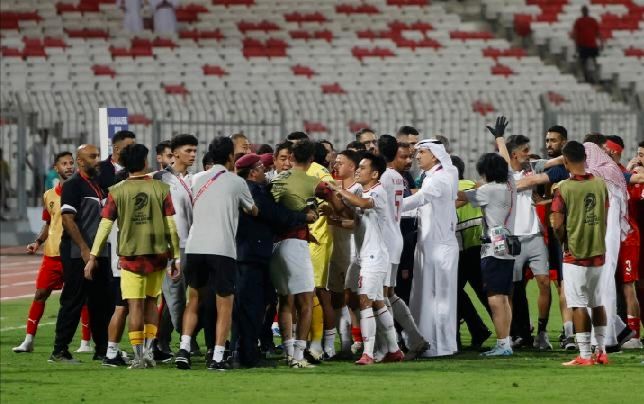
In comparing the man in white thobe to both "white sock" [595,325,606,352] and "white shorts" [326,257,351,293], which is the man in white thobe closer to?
"white shorts" [326,257,351,293]

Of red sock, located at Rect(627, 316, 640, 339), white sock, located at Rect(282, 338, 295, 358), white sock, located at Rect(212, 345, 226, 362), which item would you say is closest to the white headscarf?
white sock, located at Rect(282, 338, 295, 358)

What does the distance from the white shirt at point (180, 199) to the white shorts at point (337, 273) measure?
4.57ft

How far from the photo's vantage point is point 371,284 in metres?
14.6

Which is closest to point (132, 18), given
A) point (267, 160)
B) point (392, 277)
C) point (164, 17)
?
point (164, 17)

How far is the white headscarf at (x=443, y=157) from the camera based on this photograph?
15391 mm

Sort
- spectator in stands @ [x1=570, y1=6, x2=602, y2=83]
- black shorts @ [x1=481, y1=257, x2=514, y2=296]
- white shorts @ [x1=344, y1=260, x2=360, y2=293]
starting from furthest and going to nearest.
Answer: spectator in stands @ [x1=570, y1=6, x2=602, y2=83]
black shorts @ [x1=481, y1=257, x2=514, y2=296]
white shorts @ [x1=344, y1=260, x2=360, y2=293]

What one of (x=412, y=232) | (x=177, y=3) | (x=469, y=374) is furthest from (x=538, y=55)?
(x=469, y=374)

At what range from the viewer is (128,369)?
1427 cm

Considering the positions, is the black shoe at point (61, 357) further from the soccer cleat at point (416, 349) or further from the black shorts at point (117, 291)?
the soccer cleat at point (416, 349)

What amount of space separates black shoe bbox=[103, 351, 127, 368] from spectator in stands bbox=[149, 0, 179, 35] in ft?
87.7

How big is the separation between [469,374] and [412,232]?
273 cm

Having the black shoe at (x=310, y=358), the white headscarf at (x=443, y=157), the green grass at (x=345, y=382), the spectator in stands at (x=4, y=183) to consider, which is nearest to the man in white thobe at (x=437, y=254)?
the white headscarf at (x=443, y=157)

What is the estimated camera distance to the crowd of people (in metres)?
14.2

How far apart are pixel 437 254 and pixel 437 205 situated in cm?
47
